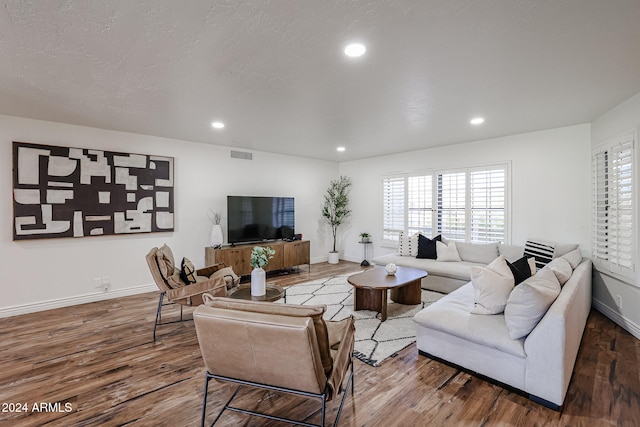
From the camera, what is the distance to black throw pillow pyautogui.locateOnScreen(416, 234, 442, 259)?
5153 millimetres

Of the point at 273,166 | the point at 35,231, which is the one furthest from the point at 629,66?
the point at 35,231

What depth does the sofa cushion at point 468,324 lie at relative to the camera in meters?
2.22

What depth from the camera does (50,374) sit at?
2.51 m

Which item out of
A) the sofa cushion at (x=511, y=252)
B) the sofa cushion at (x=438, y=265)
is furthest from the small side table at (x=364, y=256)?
the sofa cushion at (x=511, y=252)

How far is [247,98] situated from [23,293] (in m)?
3.98

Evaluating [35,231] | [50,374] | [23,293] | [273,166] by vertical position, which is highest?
[273,166]

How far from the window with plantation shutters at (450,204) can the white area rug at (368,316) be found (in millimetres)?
1586

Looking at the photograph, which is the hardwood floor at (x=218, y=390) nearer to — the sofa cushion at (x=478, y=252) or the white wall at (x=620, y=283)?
the white wall at (x=620, y=283)

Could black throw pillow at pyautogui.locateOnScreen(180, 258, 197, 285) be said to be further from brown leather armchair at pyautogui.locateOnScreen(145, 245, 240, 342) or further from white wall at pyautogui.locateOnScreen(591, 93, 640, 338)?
white wall at pyautogui.locateOnScreen(591, 93, 640, 338)

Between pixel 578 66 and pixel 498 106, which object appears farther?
pixel 498 106

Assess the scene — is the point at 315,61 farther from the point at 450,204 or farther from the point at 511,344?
the point at 450,204

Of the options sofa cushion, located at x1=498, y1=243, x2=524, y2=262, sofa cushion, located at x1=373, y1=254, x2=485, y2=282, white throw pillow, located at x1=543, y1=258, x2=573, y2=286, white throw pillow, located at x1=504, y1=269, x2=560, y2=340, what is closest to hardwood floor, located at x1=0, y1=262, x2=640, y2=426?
white throw pillow, located at x1=504, y1=269, x2=560, y2=340

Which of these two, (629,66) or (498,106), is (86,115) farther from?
(629,66)

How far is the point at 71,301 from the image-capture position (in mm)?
4184
